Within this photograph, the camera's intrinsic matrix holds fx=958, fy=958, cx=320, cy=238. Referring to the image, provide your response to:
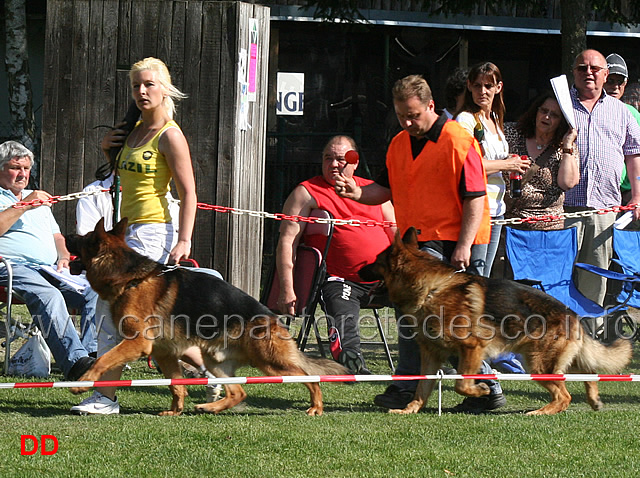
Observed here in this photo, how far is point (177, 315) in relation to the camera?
17.5ft

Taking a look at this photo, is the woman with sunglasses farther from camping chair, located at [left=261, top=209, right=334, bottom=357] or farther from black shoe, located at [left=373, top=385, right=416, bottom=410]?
black shoe, located at [left=373, top=385, right=416, bottom=410]

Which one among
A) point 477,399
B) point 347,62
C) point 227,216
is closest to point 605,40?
point 347,62

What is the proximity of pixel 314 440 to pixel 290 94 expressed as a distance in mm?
9397

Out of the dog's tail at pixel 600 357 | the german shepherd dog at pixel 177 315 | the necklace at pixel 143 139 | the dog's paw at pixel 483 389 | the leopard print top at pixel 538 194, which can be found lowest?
the dog's paw at pixel 483 389

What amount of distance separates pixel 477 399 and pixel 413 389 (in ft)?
1.27

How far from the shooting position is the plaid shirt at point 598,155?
24.7ft

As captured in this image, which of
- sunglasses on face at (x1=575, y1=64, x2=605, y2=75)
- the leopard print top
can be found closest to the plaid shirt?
sunglasses on face at (x1=575, y1=64, x2=605, y2=75)

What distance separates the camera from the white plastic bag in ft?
21.5

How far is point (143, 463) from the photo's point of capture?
412 cm

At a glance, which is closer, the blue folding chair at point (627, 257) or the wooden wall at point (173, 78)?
the blue folding chair at point (627, 257)

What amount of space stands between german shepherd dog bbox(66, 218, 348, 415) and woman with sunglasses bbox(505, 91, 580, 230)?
102 inches

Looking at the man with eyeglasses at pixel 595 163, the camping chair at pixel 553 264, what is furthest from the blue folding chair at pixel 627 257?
the camping chair at pixel 553 264

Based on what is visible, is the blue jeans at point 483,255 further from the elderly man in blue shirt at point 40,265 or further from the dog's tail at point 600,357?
the elderly man in blue shirt at point 40,265

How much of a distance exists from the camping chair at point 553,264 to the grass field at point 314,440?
1.24 m
